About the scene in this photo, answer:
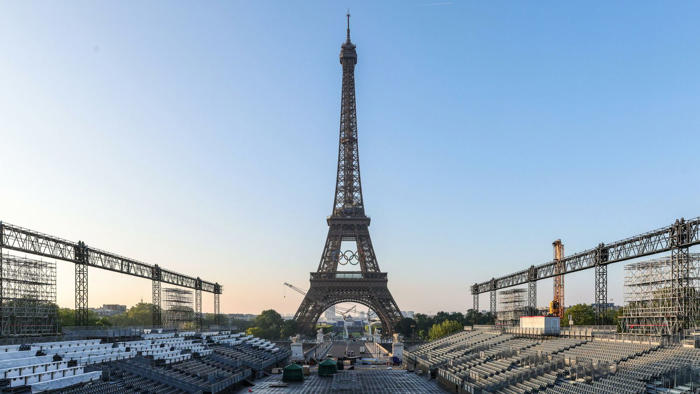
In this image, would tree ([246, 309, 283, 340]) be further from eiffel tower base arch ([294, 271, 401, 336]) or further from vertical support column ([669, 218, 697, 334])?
vertical support column ([669, 218, 697, 334])

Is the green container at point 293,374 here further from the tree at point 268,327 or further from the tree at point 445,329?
the tree at point 268,327

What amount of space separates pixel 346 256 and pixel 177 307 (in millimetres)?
31861

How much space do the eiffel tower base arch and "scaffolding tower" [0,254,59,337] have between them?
1712 inches

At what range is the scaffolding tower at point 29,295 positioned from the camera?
50000 millimetres

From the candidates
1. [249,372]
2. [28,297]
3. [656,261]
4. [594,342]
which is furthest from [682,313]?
[28,297]

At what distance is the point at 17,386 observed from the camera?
23875 millimetres

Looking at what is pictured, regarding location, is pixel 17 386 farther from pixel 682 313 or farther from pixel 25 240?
pixel 682 313

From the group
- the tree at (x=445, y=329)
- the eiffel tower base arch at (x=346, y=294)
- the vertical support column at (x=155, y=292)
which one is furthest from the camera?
the eiffel tower base arch at (x=346, y=294)

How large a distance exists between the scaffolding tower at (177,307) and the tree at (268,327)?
22.5 meters

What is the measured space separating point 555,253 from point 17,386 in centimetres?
12318

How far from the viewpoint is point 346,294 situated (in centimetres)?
9269

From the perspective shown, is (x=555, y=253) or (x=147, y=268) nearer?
(x=147, y=268)

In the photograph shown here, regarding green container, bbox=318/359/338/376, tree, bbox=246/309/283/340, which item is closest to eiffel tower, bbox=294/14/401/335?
tree, bbox=246/309/283/340

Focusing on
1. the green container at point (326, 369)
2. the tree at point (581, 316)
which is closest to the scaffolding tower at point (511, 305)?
the tree at point (581, 316)
